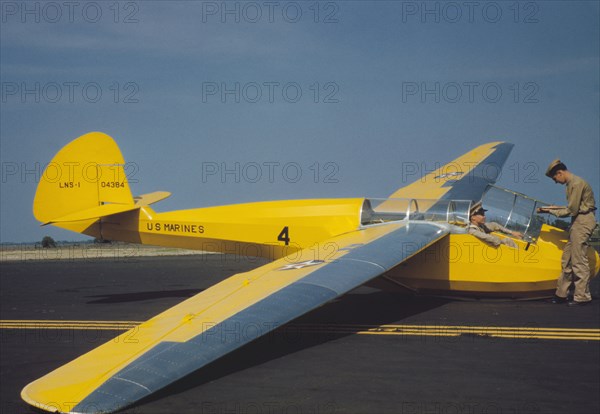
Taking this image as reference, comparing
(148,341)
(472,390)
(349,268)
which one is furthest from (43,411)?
(349,268)

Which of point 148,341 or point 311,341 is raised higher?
point 148,341

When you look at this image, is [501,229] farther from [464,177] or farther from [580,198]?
[464,177]

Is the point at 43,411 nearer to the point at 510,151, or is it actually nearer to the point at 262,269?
the point at 262,269

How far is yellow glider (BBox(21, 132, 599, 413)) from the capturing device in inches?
284

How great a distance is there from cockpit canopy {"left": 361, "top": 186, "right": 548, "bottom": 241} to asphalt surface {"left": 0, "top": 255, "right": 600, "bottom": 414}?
5.49 feet

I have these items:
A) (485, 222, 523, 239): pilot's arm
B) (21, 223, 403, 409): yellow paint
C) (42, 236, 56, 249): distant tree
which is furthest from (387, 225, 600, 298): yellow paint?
(42, 236, 56, 249): distant tree

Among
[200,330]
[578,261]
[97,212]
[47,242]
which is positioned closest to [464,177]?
[578,261]

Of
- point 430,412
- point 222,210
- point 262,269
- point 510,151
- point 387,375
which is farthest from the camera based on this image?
point 510,151

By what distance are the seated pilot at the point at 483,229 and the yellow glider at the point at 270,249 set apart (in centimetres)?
14

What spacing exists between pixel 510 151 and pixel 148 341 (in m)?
17.4

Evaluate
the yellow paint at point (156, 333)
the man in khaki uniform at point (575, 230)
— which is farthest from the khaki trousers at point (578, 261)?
the yellow paint at point (156, 333)

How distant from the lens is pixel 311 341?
10391 millimetres

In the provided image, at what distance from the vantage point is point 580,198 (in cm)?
1328

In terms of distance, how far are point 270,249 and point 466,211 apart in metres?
4.73
